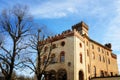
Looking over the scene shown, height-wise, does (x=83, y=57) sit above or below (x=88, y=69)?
above

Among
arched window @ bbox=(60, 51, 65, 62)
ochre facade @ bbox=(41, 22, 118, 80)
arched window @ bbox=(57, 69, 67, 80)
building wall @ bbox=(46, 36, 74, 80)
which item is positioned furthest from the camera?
arched window @ bbox=(60, 51, 65, 62)

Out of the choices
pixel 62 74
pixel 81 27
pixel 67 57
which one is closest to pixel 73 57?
pixel 67 57

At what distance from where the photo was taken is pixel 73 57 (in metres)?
36.8

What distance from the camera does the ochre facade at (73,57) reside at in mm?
36972

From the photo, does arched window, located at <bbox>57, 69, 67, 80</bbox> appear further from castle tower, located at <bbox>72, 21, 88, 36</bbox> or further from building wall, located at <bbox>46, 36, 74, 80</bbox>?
castle tower, located at <bbox>72, 21, 88, 36</bbox>

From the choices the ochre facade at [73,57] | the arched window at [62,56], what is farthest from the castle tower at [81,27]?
the arched window at [62,56]

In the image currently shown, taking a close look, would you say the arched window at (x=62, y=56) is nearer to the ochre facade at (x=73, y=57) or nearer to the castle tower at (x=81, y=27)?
the ochre facade at (x=73, y=57)

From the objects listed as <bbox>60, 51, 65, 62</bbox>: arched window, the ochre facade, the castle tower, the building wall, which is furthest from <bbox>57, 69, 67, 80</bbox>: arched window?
the castle tower

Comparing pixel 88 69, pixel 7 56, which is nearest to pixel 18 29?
pixel 7 56

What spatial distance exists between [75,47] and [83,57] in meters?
4.13

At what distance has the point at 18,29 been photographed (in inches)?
1136

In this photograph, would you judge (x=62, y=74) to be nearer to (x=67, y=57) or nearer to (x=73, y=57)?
(x=67, y=57)

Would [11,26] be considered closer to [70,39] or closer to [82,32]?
[70,39]

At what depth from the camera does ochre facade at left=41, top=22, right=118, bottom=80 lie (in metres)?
37.0
